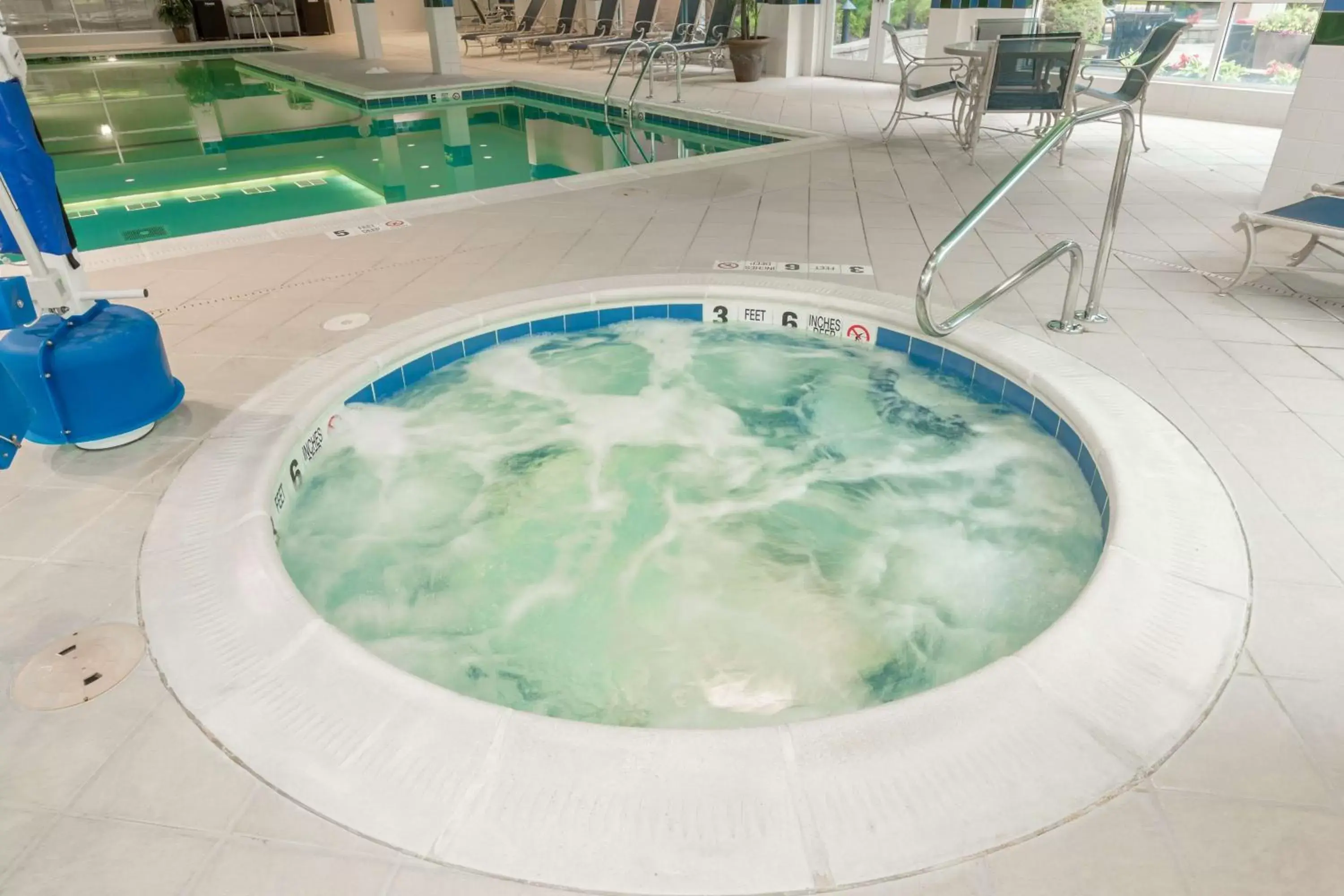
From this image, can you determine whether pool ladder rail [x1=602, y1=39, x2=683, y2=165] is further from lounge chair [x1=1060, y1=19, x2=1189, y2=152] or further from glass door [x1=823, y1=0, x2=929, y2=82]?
lounge chair [x1=1060, y1=19, x2=1189, y2=152]

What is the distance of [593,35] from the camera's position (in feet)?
35.4

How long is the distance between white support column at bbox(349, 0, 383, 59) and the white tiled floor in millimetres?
8135

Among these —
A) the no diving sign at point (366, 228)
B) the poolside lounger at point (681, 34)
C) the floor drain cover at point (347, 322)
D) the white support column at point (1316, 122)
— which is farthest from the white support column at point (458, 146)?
the white support column at point (1316, 122)

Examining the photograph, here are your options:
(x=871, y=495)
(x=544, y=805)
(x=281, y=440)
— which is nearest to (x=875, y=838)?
(x=544, y=805)

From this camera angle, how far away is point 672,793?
4.02 feet

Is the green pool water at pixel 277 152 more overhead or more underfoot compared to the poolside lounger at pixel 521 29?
more underfoot

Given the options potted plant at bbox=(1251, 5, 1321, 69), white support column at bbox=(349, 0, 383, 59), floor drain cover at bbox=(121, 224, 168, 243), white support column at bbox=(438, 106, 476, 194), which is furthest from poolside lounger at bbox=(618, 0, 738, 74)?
floor drain cover at bbox=(121, 224, 168, 243)

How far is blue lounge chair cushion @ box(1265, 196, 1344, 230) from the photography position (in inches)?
110

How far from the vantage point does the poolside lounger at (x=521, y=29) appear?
1196cm

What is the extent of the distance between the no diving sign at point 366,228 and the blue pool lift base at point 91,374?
176 cm

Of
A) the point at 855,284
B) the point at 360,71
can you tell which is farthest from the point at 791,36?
the point at 855,284

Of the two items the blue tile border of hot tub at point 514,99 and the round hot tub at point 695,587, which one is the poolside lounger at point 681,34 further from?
the round hot tub at point 695,587

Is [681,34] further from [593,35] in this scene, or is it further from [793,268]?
[793,268]

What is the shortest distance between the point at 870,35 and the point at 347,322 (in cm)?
775
